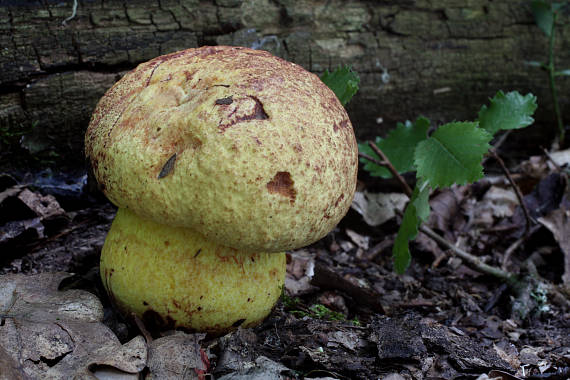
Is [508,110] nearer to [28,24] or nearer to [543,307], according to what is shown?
[543,307]

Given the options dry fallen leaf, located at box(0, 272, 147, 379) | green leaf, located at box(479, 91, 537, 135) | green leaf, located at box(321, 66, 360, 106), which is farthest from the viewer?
green leaf, located at box(479, 91, 537, 135)

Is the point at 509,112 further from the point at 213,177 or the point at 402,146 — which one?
the point at 213,177

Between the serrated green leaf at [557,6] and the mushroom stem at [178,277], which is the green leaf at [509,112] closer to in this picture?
the serrated green leaf at [557,6]

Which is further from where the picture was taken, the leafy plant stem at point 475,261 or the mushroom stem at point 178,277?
the leafy plant stem at point 475,261

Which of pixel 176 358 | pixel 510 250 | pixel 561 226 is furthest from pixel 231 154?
pixel 561 226

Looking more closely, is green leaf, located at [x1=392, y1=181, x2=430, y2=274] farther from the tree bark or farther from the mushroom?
the tree bark

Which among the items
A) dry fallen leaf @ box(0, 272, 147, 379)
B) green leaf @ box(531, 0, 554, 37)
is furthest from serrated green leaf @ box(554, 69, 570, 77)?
dry fallen leaf @ box(0, 272, 147, 379)

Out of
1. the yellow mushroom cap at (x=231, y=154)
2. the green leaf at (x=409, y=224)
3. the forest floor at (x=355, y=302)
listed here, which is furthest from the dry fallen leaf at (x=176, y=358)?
the green leaf at (x=409, y=224)
